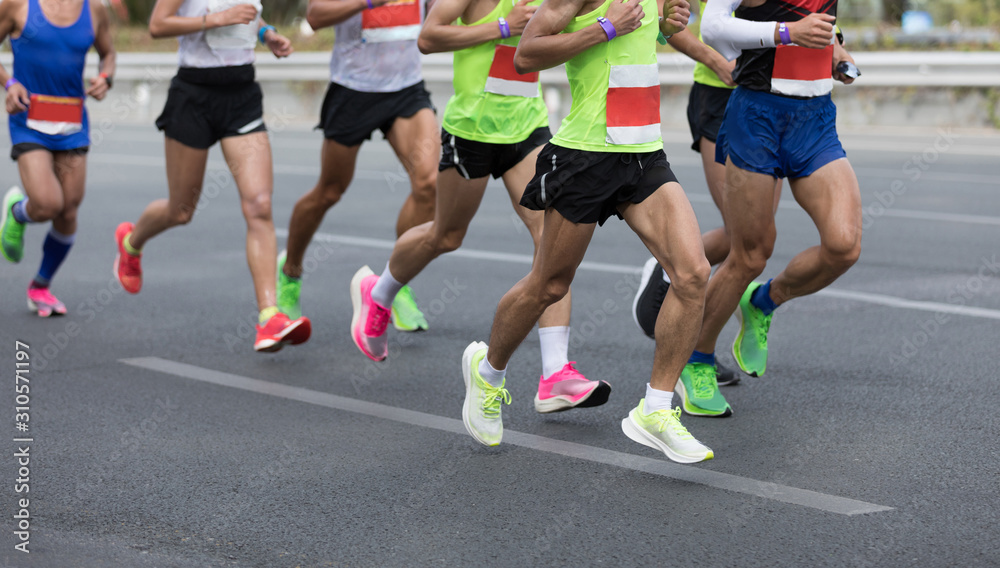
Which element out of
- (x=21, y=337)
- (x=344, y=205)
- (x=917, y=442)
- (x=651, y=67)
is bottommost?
(x=344, y=205)

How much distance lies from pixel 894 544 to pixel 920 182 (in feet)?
31.3

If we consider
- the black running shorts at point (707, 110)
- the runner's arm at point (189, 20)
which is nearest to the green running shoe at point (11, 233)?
the runner's arm at point (189, 20)

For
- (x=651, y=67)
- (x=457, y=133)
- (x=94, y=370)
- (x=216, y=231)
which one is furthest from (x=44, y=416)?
(x=216, y=231)

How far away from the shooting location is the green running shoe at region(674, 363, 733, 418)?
5.01 metres

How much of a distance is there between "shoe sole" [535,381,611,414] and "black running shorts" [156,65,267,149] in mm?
2400

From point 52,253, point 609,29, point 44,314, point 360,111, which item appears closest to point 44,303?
point 44,314

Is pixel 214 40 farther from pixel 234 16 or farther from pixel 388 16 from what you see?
pixel 388 16

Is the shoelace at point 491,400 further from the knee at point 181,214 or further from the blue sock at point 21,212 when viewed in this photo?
the blue sock at point 21,212

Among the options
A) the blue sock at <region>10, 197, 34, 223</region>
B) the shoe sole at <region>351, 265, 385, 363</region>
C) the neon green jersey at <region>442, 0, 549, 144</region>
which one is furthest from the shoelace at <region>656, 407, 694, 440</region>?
the blue sock at <region>10, 197, 34, 223</region>

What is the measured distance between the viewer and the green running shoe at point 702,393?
5.01 meters

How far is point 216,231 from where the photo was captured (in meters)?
10.4

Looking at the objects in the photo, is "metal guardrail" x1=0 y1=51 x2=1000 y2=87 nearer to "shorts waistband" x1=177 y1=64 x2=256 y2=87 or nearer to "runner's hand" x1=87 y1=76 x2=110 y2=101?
"runner's hand" x1=87 y1=76 x2=110 y2=101

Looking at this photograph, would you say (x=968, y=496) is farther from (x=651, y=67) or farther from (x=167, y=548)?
(x=167, y=548)

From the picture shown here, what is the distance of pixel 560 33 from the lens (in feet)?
14.3
